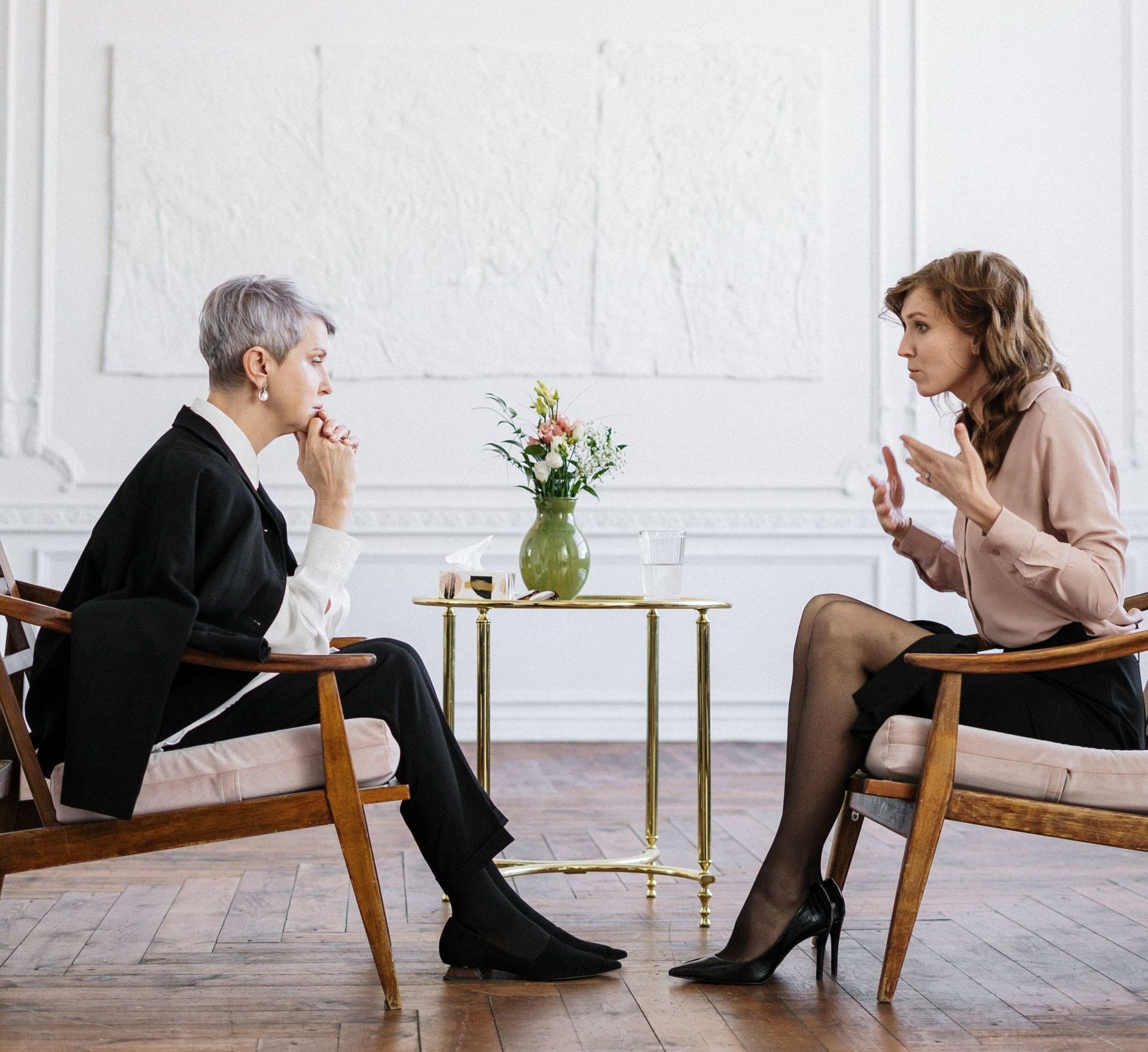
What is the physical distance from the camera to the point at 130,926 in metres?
2.43

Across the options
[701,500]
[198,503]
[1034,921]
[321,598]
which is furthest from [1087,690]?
[701,500]

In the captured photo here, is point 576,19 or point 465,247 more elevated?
point 576,19

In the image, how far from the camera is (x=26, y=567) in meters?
4.87

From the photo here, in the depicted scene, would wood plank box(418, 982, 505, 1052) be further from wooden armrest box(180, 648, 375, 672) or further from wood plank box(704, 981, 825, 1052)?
wooden armrest box(180, 648, 375, 672)

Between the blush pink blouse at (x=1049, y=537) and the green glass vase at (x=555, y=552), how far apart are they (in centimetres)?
82

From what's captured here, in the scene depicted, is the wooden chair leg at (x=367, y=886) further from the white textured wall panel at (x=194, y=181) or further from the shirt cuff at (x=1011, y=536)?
the white textured wall panel at (x=194, y=181)

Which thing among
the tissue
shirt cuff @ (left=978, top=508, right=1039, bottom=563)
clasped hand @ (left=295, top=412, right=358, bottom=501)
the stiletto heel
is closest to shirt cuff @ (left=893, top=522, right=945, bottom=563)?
shirt cuff @ (left=978, top=508, right=1039, bottom=563)

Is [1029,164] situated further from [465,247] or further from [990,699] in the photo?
[990,699]

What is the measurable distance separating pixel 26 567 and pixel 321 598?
10.6 feet

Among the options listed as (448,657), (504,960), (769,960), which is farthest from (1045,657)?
(448,657)

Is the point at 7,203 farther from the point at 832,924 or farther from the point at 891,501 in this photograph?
the point at 832,924

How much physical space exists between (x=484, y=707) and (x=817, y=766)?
0.86m

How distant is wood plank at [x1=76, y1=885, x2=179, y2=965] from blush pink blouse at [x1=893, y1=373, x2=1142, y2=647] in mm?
1627

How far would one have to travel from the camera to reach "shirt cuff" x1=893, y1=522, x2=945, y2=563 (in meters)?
2.58
